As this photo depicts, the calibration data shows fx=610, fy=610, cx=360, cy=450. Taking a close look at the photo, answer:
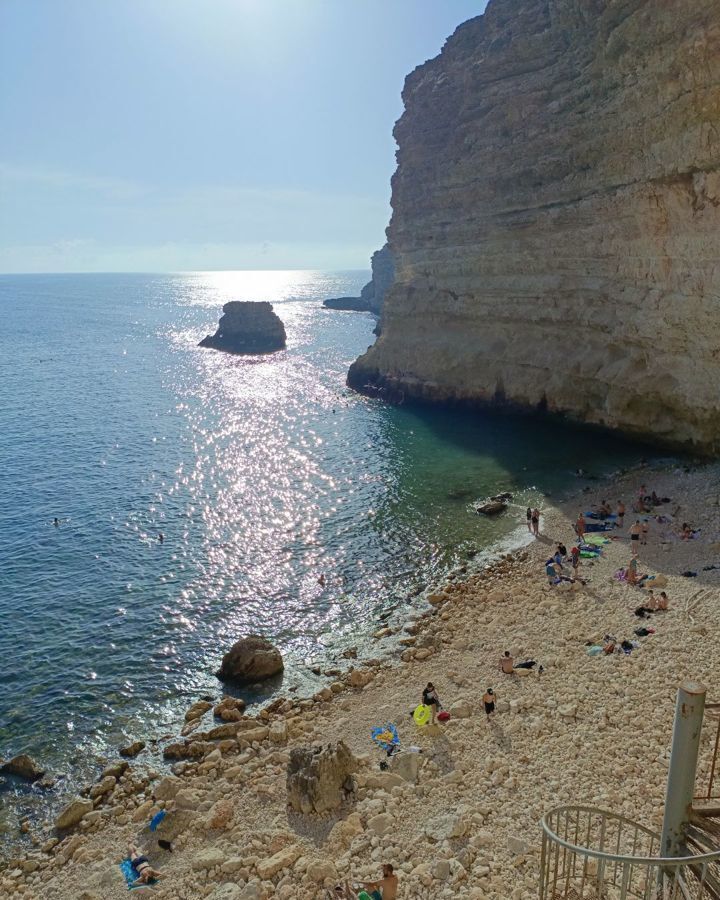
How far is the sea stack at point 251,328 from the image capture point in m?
82.8

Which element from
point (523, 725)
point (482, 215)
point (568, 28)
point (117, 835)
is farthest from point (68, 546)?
point (568, 28)

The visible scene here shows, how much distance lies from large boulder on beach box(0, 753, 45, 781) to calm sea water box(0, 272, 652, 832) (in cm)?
32

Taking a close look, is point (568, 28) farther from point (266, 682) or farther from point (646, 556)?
point (266, 682)

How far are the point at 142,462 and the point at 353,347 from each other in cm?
4935

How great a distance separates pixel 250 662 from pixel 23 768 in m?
5.99

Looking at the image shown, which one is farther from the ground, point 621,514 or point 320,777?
point 621,514

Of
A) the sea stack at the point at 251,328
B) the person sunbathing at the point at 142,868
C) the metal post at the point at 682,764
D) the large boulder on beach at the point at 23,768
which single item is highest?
the sea stack at the point at 251,328

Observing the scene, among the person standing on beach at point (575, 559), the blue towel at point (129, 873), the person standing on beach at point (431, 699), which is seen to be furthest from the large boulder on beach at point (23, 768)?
the person standing on beach at point (575, 559)

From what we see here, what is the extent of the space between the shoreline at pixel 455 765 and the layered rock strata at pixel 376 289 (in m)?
94.4

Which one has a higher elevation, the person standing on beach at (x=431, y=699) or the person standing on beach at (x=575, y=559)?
the person standing on beach at (x=575, y=559)

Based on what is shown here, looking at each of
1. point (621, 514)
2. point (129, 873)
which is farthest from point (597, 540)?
point (129, 873)

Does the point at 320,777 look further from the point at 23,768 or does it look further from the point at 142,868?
the point at 23,768

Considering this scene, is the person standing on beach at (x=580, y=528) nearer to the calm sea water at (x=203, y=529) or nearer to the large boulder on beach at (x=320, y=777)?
the calm sea water at (x=203, y=529)

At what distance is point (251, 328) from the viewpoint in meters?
82.9
